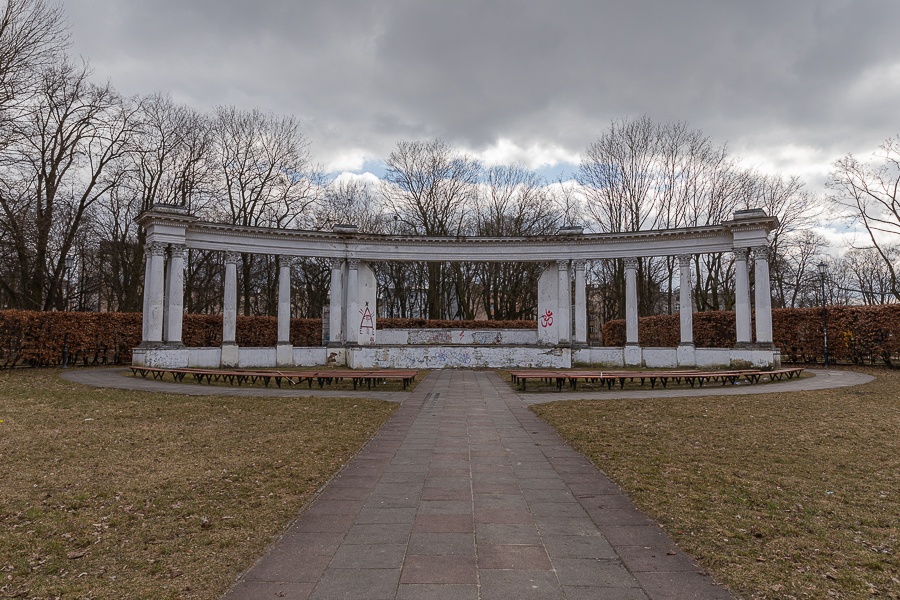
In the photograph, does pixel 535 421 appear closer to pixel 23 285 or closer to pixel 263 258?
pixel 23 285

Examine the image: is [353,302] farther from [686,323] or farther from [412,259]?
[686,323]

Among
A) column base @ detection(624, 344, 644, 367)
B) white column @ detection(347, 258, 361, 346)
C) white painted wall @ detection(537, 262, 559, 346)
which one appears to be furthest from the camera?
white painted wall @ detection(537, 262, 559, 346)

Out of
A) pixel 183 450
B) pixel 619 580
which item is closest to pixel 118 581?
pixel 619 580

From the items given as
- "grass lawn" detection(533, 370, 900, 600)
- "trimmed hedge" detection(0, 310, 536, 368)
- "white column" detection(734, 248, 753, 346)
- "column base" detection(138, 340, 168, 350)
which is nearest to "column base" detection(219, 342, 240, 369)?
"column base" detection(138, 340, 168, 350)

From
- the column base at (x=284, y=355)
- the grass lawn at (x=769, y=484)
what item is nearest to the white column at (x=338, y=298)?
the column base at (x=284, y=355)

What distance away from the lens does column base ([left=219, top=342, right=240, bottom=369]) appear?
25875 millimetres

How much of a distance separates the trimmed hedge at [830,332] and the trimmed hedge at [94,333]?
35.7 feet

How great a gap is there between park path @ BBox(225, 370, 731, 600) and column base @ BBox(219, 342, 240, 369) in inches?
781

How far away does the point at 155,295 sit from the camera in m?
23.9

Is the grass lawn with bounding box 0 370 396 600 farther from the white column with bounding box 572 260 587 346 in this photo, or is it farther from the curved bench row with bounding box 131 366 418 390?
the white column with bounding box 572 260 587 346

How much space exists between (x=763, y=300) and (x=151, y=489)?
2547 cm

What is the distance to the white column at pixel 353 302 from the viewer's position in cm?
2744

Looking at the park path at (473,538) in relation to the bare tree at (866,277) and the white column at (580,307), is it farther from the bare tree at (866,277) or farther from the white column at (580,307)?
the bare tree at (866,277)

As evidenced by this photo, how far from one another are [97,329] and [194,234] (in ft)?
23.5
